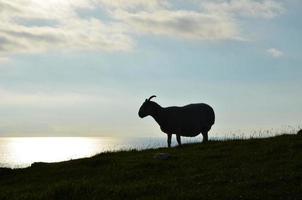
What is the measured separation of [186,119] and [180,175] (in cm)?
1353

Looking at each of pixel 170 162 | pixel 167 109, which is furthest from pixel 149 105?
pixel 170 162

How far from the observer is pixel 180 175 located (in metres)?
22.4

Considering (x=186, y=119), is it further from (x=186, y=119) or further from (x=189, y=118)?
(x=189, y=118)

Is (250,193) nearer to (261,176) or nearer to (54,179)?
(261,176)

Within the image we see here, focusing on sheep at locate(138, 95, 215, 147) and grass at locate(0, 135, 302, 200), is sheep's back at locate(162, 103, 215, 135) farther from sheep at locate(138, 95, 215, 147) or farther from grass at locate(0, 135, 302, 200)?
grass at locate(0, 135, 302, 200)

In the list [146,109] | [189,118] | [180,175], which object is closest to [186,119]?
[189,118]

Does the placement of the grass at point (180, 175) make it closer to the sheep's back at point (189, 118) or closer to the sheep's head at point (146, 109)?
the sheep's back at point (189, 118)

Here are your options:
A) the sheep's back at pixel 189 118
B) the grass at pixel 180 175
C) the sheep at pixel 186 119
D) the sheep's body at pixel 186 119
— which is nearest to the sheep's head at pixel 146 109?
the sheep at pixel 186 119

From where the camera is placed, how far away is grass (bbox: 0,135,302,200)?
1908 centimetres

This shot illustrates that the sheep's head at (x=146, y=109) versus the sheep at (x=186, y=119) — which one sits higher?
the sheep's head at (x=146, y=109)

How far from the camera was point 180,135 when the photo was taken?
118 ft

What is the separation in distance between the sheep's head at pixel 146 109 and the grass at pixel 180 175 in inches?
263

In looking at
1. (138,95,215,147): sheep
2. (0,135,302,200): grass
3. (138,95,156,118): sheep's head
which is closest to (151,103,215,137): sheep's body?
(138,95,215,147): sheep

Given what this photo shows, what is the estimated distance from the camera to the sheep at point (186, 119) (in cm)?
3581
